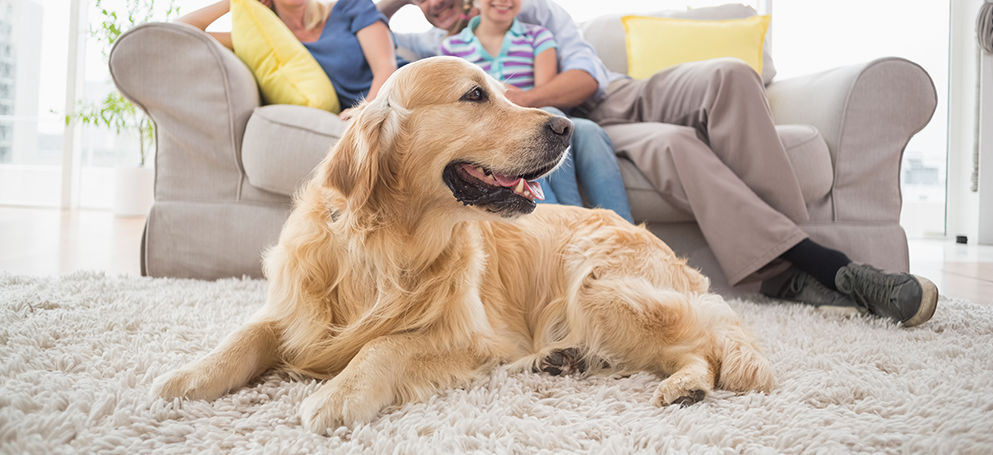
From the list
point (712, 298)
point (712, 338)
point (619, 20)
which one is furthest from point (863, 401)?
point (619, 20)

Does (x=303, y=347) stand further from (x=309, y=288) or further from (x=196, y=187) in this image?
(x=196, y=187)

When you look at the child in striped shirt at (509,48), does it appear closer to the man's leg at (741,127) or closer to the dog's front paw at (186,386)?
the man's leg at (741,127)

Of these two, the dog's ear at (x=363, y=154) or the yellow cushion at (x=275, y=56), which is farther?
the yellow cushion at (x=275, y=56)

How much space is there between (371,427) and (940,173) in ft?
22.1

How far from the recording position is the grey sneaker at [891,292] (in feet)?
5.98

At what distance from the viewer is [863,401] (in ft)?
3.68

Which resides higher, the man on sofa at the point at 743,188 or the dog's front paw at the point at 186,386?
the man on sofa at the point at 743,188

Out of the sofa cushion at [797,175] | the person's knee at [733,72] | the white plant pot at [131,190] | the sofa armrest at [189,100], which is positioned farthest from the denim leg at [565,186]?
the white plant pot at [131,190]

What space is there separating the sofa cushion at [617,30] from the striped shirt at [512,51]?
779 mm

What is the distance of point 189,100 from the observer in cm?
238

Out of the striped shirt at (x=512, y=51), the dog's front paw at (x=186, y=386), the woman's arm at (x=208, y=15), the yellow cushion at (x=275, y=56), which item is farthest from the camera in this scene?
the striped shirt at (x=512, y=51)

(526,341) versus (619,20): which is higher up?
(619,20)

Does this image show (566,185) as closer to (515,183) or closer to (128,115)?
(515,183)

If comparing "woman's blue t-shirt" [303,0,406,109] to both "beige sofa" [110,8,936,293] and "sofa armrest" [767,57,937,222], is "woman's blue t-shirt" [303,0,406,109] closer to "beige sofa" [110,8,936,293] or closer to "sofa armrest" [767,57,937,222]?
"beige sofa" [110,8,936,293]
